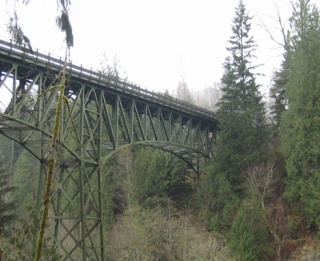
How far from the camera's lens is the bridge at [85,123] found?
15266mm

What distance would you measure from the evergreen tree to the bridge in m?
6.41

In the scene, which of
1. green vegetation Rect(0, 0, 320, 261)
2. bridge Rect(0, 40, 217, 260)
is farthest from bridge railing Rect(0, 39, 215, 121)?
green vegetation Rect(0, 0, 320, 261)

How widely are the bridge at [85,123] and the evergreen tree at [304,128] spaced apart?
6.41 meters

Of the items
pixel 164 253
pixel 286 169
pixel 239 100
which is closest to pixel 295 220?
pixel 286 169

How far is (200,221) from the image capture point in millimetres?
27031

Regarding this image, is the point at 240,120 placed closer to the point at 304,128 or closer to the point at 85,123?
the point at 304,128

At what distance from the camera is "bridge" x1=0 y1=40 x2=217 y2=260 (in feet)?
50.1

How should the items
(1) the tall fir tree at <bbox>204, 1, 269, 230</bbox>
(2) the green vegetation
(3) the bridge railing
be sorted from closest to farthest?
(3) the bridge railing < (2) the green vegetation < (1) the tall fir tree at <bbox>204, 1, 269, 230</bbox>

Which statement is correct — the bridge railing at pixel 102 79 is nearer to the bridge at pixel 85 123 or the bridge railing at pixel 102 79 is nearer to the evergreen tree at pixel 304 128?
the bridge at pixel 85 123

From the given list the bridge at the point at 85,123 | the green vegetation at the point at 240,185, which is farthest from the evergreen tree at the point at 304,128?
the bridge at the point at 85,123

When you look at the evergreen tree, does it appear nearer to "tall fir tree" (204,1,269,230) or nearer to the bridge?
"tall fir tree" (204,1,269,230)

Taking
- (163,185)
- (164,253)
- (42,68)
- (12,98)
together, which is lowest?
(164,253)

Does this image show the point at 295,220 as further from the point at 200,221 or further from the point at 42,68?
the point at 42,68

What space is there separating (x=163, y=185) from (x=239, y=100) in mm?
8446
